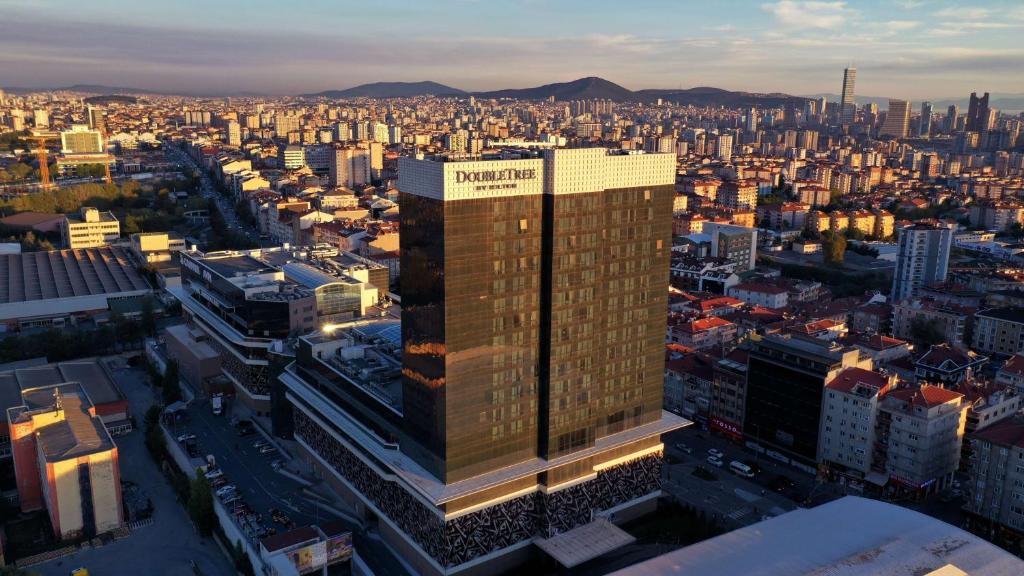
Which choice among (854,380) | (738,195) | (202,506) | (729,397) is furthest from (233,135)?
(854,380)

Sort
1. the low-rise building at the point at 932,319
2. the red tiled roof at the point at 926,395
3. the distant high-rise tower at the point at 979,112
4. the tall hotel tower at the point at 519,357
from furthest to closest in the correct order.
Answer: the distant high-rise tower at the point at 979,112 → the low-rise building at the point at 932,319 → the red tiled roof at the point at 926,395 → the tall hotel tower at the point at 519,357

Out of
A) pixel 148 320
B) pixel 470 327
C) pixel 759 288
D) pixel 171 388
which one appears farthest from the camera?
pixel 759 288

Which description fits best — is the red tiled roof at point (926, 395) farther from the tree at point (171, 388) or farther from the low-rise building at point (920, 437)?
the tree at point (171, 388)

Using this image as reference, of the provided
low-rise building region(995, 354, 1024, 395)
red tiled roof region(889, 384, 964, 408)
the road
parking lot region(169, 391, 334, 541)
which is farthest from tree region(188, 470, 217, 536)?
low-rise building region(995, 354, 1024, 395)

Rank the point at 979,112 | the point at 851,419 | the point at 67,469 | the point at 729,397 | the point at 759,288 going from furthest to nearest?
1. the point at 979,112
2. the point at 759,288
3. the point at 729,397
4. the point at 851,419
5. the point at 67,469

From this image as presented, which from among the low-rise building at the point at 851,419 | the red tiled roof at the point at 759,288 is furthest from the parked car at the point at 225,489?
the red tiled roof at the point at 759,288

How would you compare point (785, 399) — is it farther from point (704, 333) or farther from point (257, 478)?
point (257, 478)
